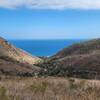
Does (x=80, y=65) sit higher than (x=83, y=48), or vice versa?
(x=83, y=48)

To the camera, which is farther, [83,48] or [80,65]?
[83,48]

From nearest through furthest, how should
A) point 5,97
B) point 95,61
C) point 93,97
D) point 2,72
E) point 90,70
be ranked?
point 5,97 → point 93,97 → point 2,72 → point 90,70 → point 95,61

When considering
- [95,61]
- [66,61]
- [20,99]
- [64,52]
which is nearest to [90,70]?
[95,61]

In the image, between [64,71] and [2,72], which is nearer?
[2,72]

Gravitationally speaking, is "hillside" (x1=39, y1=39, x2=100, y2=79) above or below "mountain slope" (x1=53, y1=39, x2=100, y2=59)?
below

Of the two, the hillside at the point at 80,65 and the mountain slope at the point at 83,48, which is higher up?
the mountain slope at the point at 83,48

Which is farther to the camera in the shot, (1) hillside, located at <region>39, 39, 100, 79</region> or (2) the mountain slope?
(2) the mountain slope

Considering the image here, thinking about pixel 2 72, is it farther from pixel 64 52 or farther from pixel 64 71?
pixel 64 52

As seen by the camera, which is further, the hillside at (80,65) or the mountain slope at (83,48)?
the mountain slope at (83,48)

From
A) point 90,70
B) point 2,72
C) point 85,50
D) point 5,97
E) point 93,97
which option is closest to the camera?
point 5,97

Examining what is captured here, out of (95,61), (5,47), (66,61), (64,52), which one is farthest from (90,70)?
(64,52)

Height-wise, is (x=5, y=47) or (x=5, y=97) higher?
(x=5, y=47)
